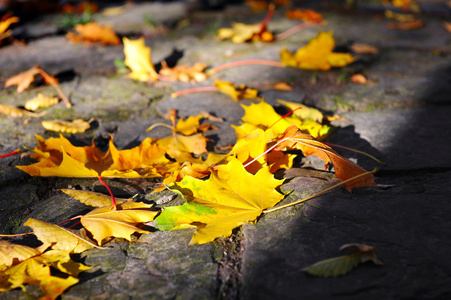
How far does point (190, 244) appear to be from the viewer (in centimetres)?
95

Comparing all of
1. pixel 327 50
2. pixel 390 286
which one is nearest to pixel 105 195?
pixel 390 286

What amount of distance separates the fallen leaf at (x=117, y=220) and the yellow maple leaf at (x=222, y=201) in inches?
2.1

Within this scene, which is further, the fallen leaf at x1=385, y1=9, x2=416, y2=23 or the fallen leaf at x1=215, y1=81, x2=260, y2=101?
the fallen leaf at x1=385, y1=9, x2=416, y2=23

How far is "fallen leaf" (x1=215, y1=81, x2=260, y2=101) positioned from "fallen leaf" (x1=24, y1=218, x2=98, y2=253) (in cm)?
106

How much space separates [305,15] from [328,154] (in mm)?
2293

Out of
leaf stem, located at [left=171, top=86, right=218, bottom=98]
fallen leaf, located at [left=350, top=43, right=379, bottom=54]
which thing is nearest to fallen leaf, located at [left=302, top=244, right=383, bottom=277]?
leaf stem, located at [left=171, top=86, right=218, bottom=98]

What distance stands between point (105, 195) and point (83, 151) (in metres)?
0.26

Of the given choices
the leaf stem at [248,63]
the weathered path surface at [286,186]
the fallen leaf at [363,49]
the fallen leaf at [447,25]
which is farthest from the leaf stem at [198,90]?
the fallen leaf at [447,25]

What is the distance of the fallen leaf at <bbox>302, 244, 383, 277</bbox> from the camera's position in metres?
0.82

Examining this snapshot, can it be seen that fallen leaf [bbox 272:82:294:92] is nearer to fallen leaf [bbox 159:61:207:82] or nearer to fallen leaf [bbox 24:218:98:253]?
fallen leaf [bbox 159:61:207:82]

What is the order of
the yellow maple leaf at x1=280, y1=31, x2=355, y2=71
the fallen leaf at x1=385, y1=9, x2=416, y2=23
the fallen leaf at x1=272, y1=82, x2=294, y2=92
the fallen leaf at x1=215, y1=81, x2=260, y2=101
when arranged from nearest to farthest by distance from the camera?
the fallen leaf at x1=215, y1=81, x2=260, y2=101, the fallen leaf at x1=272, y1=82, x2=294, y2=92, the yellow maple leaf at x1=280, y1=31, x2=355, y2=71, the fallen leaf at x1=385, y1=9, x2=416, y2=23

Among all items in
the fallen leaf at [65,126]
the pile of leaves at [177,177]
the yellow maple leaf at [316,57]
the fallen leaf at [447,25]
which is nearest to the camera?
the pile of leaves at [177,177]

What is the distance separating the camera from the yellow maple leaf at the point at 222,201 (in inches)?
39.5

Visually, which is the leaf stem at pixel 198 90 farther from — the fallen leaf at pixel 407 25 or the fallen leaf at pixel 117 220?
the fallen leaf at pixel 407 25
